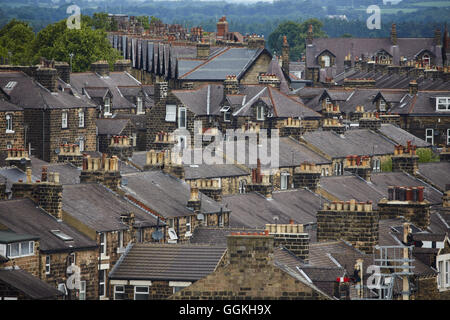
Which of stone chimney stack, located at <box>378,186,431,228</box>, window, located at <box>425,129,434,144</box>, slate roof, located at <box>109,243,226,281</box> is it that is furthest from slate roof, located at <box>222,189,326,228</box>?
window, located at <box>425,129,434,144</box>

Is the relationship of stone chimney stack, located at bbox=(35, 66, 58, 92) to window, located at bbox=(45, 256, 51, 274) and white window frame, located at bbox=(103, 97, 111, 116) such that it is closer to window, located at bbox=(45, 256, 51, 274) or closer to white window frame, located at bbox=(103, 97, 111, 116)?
white window frame, located at bbox=(103, 97, 111, 116)

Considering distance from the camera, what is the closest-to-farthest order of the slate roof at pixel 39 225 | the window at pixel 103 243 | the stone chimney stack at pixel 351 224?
the slate roof at pixel 39 225 < the window at pixel 103 243 < the stone chimney stack at pixel 351 224

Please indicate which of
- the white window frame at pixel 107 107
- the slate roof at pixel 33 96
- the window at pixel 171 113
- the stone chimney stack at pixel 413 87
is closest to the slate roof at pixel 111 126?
the slate roof at pixel 33 96

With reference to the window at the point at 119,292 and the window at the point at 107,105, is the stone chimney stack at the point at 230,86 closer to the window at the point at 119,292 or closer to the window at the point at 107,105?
the window at the point at 107,105

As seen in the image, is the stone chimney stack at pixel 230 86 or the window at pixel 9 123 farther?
the stone chimney stack at pixel 230 86

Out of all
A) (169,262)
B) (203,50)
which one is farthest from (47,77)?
(169,262)
